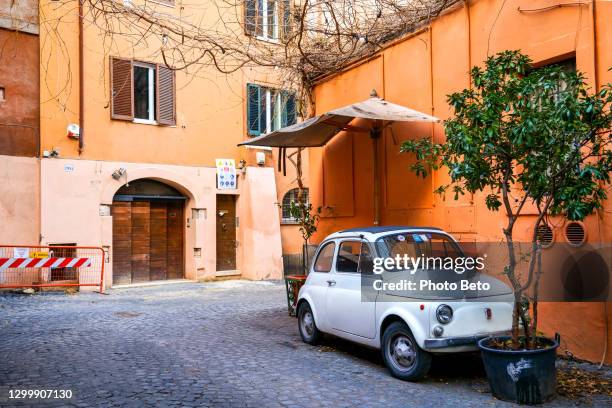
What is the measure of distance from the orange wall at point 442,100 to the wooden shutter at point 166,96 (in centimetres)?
628

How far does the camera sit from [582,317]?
670 centimetres

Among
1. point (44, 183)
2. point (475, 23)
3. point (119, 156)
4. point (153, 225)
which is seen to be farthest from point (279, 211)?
point (475, 23)

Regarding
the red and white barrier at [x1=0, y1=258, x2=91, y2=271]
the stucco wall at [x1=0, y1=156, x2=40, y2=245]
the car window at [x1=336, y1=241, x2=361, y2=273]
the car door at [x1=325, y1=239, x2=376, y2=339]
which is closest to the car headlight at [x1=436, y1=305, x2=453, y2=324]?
the car door at [x1=325, y1=239, x2=376, y2=339]

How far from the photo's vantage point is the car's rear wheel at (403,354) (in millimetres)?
5824

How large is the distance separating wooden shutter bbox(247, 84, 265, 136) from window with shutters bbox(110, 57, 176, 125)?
8.99ft

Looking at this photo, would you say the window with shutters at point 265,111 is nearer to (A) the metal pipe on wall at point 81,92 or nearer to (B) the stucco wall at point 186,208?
(B) the stucco wall at point 186,208

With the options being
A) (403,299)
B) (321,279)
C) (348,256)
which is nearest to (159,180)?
(321,279)

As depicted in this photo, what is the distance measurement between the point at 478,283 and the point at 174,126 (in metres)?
12.6

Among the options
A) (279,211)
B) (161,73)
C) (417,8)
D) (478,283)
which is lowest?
(478,283)

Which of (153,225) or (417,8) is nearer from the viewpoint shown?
(417,8)

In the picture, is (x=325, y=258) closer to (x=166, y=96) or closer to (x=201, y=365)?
(x=201, y=365)

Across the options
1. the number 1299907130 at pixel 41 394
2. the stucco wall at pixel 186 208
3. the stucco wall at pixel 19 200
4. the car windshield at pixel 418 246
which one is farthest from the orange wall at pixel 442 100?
the stucco wall at pixel 19 200

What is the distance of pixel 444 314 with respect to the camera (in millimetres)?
5730

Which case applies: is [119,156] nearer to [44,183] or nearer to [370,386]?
[44,183]
